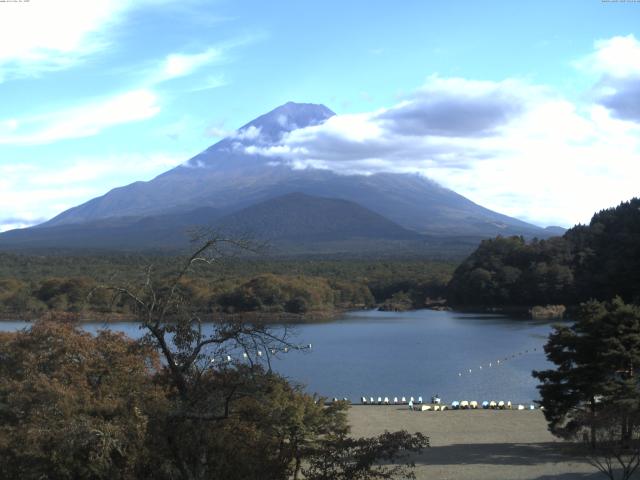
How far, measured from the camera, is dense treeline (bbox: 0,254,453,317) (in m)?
43.9

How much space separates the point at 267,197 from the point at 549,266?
357ft

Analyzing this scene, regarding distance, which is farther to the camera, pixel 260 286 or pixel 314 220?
pixel 314 220

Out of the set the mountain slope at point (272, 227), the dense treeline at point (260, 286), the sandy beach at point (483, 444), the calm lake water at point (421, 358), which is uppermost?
the mountain slope at point (272, 227)

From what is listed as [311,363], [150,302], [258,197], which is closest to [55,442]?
[150,302]

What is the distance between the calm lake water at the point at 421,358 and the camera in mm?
21891

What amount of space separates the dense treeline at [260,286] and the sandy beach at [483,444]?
20.1 metres

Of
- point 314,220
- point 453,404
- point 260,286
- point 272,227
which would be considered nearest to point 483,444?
point 453,404

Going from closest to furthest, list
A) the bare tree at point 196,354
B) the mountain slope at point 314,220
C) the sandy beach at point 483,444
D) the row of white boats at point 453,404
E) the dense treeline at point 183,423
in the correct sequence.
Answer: the bare tree at point 196,354 < the dense treeline at point 183,423 < the sandy beach at point 483,444 < the row of white boats at point 453,404 < the mountain slope at point 314,220

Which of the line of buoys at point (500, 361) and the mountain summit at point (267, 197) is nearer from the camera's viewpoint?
the line of buoys at point (500, 361)

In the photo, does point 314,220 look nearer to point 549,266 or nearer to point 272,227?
point 272,227

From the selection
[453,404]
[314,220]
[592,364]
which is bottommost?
[453,404]

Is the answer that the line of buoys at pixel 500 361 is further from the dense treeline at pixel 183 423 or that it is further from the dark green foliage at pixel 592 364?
the dense treeline at pixel 183 423

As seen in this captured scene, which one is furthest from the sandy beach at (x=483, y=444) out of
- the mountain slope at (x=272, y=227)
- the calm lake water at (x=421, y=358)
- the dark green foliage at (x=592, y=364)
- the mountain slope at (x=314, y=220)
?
the mountain slope at (x=314, y=220)

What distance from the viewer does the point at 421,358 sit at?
28281mm
